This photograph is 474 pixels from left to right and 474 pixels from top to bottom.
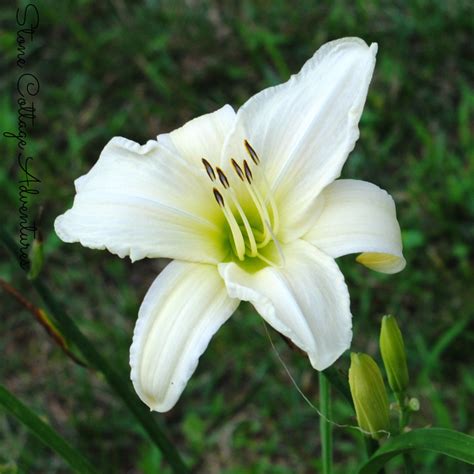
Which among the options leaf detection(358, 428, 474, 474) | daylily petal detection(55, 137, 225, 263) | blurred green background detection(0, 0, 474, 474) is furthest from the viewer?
blurred green background detection(0, 0, 474, 474)

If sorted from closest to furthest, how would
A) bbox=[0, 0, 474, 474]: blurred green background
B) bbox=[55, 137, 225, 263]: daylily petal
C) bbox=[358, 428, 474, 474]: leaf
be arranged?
1. bbox=[358, 428, 474, 474]: leaf
2. bbox=[55, 137, 225, 263]: daylily petal
3. bbox=[0, 0, 474, 474]: blurred green background

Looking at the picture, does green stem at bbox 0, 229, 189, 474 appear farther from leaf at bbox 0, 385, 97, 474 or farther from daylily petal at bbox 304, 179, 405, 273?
daylily petal at bbox 304, 179, 405, 273

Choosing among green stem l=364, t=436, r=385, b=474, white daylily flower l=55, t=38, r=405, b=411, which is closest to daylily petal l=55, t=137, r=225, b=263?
white daylily flower l=55, t=38, r=405, b=411

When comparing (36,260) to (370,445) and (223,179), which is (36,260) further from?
(370,445)

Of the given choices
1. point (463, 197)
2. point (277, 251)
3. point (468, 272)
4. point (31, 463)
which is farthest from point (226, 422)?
point (277, 251)

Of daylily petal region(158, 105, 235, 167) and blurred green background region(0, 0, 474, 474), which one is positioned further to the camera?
blurred green background region(0, 0, 474, 474)
